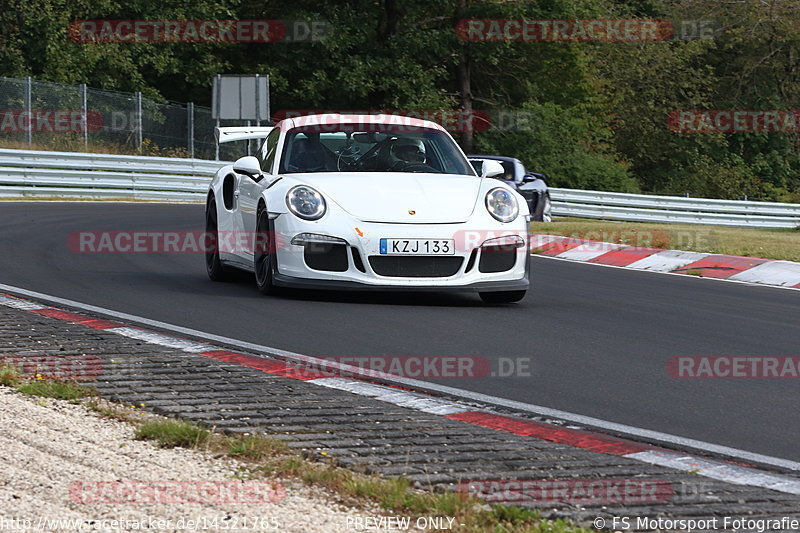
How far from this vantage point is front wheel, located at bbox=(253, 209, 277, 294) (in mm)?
9597

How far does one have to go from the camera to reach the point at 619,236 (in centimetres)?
1831

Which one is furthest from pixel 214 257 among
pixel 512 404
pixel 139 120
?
pixel 139 120

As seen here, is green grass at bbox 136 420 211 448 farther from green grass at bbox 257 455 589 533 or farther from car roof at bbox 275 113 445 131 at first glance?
car roof at bbox 275 113 445 131

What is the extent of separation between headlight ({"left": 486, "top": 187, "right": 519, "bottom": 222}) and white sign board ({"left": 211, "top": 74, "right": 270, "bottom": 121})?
2140cm

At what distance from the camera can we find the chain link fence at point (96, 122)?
88.7 feet

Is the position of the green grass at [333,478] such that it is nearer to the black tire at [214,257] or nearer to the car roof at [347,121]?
the car roof at [347,121]

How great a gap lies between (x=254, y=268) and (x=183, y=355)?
315cm

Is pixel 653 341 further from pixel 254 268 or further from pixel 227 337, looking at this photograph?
pixel 254 268

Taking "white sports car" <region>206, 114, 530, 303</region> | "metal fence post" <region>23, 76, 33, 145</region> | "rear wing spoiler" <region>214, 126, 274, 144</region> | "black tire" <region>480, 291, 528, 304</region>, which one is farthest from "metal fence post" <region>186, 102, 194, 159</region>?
"black tire" <region>480, 291, 528, 304</region>

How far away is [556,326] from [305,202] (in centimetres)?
200

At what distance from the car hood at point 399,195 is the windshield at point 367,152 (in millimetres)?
277

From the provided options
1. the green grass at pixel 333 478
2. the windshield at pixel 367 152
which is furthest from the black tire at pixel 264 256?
the green grass at pixel 333 478

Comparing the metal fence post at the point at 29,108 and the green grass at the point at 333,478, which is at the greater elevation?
the metal fence post at the point at 29,108

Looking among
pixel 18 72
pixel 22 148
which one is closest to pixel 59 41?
pixel 18 72
